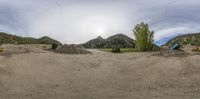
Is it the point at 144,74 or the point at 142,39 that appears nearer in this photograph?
the point at 144,74

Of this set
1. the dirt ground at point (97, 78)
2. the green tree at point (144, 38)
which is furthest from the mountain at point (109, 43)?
the dirt ground at point (97, 78)

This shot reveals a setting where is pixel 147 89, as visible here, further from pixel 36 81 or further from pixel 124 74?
pixel 36 81

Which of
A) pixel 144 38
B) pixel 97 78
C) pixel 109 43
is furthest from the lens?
pixel 109 43

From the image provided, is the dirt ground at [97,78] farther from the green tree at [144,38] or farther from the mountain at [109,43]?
the mountain at [109,43]

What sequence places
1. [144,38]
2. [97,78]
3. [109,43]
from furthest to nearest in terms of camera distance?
[109,43]
[144,38]
[97,78]

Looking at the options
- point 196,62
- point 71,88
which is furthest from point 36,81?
point 196,62

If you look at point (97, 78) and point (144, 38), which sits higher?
point (144, 38)

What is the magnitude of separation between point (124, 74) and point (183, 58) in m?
6.18

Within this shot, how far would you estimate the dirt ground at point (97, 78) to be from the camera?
84.4 ft

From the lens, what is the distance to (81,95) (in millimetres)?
25109

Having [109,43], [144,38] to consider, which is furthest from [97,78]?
[109,43]

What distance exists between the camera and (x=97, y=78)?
32.1 metres

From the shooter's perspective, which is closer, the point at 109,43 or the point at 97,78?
the point at 97,78

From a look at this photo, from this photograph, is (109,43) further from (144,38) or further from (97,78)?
(97,78)
